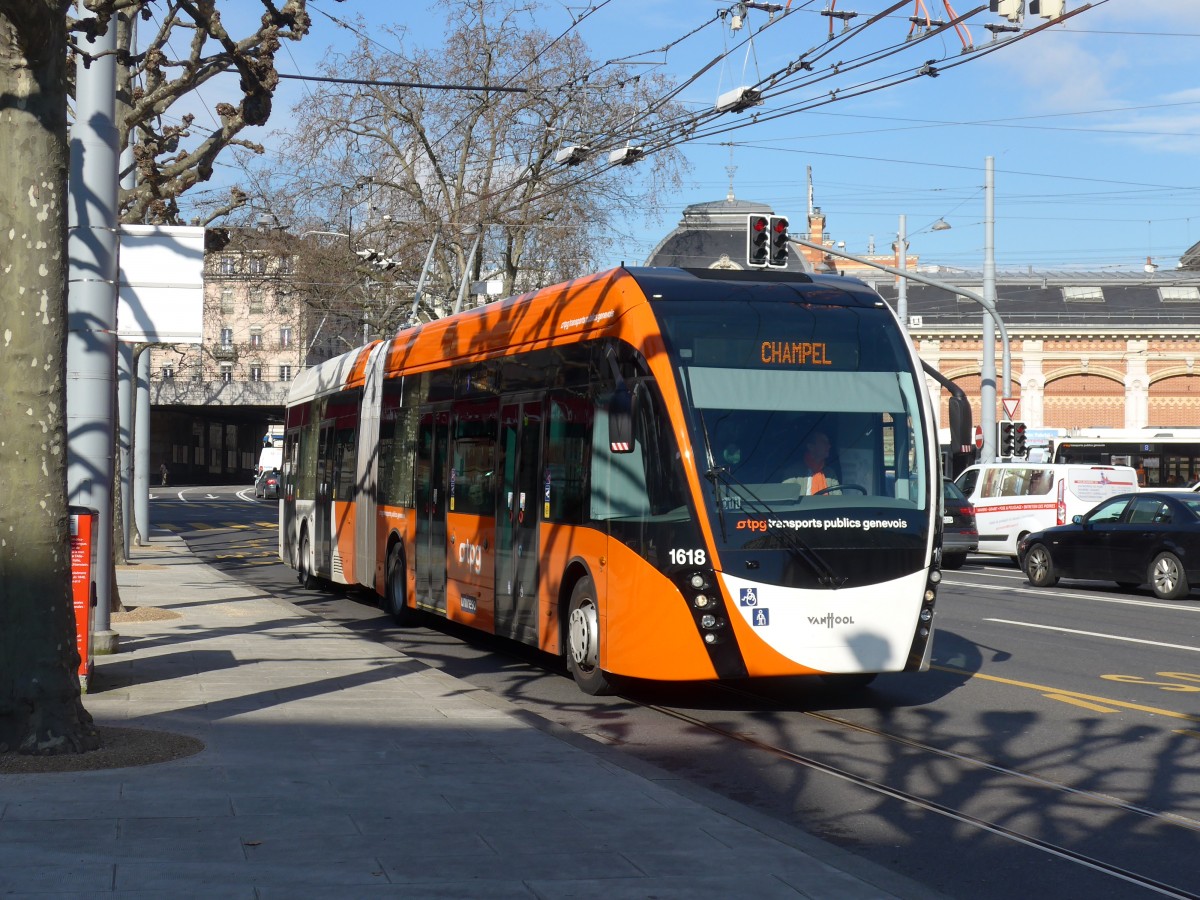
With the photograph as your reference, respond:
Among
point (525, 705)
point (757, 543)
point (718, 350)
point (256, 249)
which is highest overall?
point (256, 249)

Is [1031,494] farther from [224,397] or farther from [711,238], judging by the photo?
[224,397]

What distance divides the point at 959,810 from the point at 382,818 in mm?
2928

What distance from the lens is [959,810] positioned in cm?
784

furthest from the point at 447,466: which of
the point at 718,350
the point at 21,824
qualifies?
the point at 21,824

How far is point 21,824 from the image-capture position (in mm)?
6418

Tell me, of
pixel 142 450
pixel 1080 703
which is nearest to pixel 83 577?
pixel 1080 703

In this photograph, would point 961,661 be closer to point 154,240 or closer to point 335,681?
point 335,681

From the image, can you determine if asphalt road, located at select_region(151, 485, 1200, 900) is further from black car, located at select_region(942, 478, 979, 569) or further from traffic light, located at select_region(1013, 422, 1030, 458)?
traffic light, located at select_region(1013, 422, 1030, 458)

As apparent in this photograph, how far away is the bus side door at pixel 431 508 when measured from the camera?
15672 mm

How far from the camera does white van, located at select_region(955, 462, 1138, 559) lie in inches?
1155

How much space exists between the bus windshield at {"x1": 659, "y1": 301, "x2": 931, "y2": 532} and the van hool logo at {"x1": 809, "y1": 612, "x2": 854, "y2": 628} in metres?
0.69

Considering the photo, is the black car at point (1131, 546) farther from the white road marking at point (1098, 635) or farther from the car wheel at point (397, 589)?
the car wheel at point (397, 589)

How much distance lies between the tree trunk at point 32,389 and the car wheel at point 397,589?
895 centimetres

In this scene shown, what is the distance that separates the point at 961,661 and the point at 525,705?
15.1 ft
